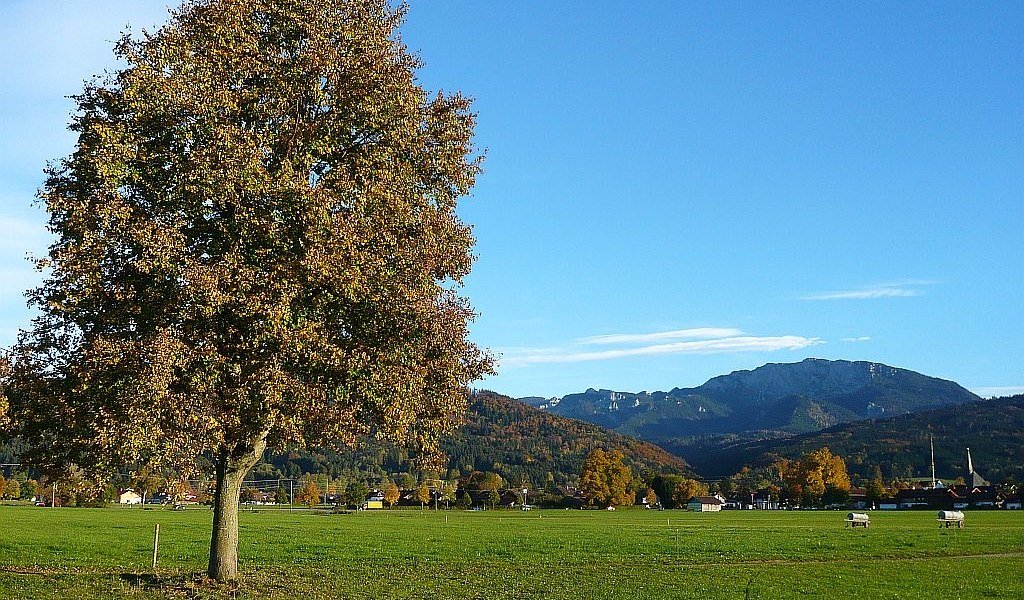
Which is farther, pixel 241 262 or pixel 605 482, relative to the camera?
pixel 605 482

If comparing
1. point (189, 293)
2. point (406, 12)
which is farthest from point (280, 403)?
point (406, 12)

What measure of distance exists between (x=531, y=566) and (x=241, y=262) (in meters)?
24.0

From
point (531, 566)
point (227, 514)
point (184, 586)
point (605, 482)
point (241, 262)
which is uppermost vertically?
point (241, 262)

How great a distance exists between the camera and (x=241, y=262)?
Result: 22.3 meters

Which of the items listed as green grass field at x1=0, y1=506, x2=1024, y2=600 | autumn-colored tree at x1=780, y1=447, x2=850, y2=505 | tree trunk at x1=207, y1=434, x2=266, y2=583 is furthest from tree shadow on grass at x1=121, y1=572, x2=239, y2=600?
autumn-colored tree at x1=780, y1=447, x2=850, y2=505

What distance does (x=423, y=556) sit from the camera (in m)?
47.7

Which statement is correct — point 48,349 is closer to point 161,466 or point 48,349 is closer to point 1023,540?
point 161,466

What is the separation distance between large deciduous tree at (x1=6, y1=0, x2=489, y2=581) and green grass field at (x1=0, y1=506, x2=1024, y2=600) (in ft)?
16.3

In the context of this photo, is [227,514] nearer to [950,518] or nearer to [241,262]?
[241,262]

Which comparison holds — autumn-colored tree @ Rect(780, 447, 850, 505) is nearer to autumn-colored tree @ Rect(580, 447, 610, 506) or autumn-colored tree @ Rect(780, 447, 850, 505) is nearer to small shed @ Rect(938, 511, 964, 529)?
autumn-colored tree @ Rect(580, 447, 610, 506)

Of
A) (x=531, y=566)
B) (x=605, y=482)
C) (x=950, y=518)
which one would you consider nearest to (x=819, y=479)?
(x=605, y=482)

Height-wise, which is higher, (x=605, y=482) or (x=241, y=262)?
(x=241, y=262)

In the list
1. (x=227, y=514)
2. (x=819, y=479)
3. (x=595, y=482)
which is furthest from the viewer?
(x=819, y=479)

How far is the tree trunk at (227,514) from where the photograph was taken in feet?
84.8
